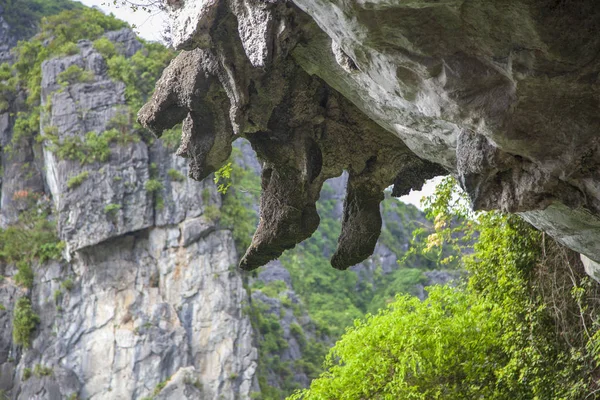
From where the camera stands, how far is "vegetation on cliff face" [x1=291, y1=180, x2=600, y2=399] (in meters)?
9.24

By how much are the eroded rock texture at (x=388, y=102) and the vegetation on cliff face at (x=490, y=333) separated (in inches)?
125

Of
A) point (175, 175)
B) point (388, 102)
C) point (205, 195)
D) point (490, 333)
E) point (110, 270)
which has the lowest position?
point (490, 333)

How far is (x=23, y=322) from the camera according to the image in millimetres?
28812

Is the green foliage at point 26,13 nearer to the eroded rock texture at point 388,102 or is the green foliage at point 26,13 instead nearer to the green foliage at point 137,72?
the green foliage at point 137,72

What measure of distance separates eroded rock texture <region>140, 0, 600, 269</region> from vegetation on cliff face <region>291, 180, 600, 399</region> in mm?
3183

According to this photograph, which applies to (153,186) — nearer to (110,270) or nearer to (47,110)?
(110,270)

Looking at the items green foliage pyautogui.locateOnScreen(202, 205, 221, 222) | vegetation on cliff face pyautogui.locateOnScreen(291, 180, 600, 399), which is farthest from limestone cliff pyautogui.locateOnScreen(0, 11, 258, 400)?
vegetation on cliff face pyautogui.locateOnScreen(291, 180, 600, 399)

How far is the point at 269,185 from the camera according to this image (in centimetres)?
727

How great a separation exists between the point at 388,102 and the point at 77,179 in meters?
26.8

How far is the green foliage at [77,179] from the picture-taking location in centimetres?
3041

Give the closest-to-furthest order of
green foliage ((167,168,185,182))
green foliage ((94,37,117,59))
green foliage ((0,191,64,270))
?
green foliage ((0,191,64,270)), green foliage ((167,168,185,182)), green foliage ((94,37,117,59))

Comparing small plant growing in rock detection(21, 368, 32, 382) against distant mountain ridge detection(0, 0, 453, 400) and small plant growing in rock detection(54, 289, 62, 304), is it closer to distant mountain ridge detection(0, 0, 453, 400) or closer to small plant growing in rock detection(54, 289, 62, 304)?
distant mountain ridge detection(0, 0, 453, 400)

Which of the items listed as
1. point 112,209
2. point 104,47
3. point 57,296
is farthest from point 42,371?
point 104,47

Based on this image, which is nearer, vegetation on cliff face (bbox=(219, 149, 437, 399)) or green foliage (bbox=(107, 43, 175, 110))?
vegetation on cliff face (bbox=(219, 149, 437, 399))
